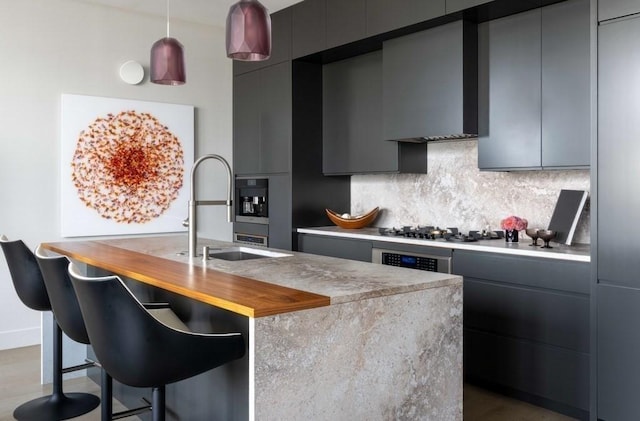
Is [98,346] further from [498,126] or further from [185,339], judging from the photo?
[498,126]

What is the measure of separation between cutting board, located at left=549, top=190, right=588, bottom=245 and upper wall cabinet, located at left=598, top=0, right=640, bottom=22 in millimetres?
993

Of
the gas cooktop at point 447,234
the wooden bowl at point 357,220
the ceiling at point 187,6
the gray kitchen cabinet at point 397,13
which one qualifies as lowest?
the gas cooktop at point 447,234

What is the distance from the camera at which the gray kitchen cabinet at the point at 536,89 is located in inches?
124

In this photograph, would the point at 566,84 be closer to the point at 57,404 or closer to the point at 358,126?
the point at 358,126

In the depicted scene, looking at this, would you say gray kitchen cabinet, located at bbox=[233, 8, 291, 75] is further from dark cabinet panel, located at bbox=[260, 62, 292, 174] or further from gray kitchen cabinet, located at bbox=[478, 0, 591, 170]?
gray kitchen cabinet, located at bbox=[478, 0, 591, 170]

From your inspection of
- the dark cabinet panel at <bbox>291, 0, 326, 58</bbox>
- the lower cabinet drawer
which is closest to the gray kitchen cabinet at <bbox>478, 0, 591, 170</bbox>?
the lower cabinet drawer

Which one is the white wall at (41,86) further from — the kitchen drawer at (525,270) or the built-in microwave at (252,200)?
the kitchen drawer at (525,270)

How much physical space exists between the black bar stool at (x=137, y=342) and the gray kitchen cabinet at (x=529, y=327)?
6.12ft

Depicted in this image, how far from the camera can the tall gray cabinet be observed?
2.61 meters

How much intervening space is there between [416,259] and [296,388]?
207cm

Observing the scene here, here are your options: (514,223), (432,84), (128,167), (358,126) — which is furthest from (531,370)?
(128,167)

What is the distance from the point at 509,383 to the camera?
3.24 metres

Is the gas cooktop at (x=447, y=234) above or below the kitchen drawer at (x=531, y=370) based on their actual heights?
above

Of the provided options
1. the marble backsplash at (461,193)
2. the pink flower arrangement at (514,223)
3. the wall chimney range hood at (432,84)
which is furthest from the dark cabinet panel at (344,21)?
the pink flower arrangement at (514,223)
